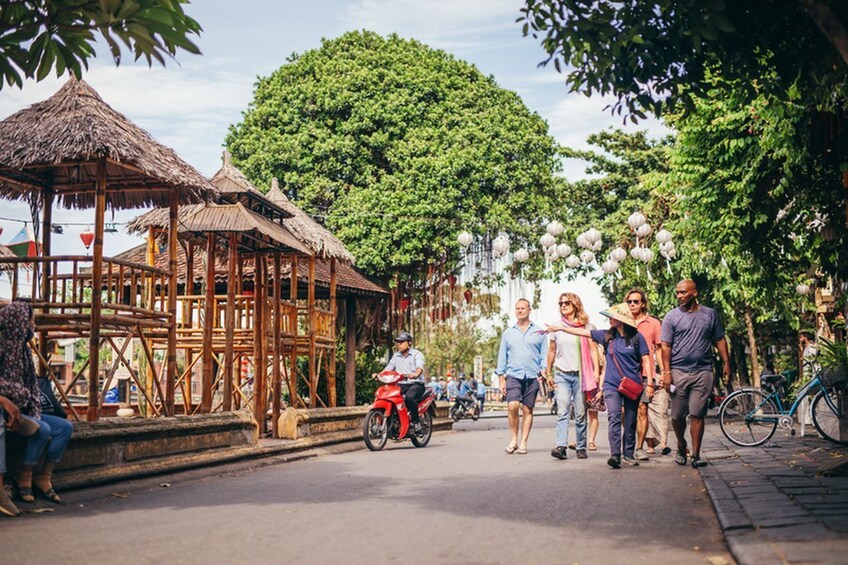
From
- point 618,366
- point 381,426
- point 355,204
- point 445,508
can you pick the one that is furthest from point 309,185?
point 445,508

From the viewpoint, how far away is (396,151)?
30.5 meters

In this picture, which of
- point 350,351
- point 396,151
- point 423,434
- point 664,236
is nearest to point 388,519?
point 423,434

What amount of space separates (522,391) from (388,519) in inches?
253

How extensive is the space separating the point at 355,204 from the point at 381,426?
14.7 metres

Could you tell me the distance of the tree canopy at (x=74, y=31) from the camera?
670 cm

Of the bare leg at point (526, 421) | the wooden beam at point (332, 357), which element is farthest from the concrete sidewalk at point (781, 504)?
the wooden beam at point (332, 357)

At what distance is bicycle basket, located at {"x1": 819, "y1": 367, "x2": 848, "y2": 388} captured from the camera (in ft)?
46.2

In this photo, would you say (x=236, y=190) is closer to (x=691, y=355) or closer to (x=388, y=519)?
(x=691, y=355)

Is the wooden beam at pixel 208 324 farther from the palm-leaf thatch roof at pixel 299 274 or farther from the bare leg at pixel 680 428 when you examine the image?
the bare leg at pixel 680 428

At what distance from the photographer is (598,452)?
14.5 meters

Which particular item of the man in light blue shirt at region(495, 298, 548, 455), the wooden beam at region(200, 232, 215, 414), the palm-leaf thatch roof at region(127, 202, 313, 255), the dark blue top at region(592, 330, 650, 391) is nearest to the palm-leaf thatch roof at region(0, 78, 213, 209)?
the palm-leaf thatch roof at region(127, 202, 313, 255)

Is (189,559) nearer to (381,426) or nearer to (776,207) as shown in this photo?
(381,426)

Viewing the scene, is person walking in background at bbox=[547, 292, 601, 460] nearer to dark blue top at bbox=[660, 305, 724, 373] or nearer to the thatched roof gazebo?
dark blue top at bbox=[660, 305, 724, 373]

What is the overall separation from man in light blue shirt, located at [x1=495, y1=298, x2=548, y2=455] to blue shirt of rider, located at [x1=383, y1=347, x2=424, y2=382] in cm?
267
